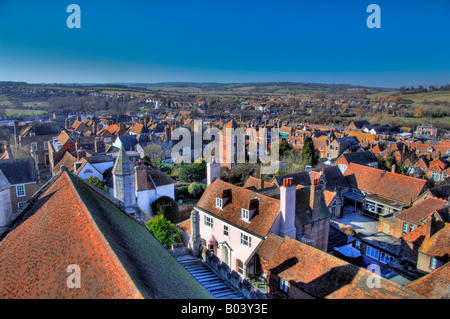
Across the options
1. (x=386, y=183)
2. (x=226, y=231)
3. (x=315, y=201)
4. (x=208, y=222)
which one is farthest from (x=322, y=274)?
(x=386, y=183)

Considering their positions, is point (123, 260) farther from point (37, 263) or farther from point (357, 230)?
point (357, 230)

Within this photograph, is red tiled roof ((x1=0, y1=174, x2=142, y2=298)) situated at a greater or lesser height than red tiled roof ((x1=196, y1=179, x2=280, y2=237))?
greater

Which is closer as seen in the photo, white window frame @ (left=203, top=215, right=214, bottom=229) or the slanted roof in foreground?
the slanted roof in foreground

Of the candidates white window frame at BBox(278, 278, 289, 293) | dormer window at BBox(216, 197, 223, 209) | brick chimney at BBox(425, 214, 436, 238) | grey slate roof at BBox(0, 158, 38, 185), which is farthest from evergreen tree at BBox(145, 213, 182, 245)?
brick chimney at BBox(425, 214, 436, 238)

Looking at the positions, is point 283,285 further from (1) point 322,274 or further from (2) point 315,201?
(2) point 315,201

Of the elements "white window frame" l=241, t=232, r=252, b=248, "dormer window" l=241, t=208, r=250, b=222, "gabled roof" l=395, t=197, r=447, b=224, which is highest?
"dormer window" l=241, t=208, r=250, b=222

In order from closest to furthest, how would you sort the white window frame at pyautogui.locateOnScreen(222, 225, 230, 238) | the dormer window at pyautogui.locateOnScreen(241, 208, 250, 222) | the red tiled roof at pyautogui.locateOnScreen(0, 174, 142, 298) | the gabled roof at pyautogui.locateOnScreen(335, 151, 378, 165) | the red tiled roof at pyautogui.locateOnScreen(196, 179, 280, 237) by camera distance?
the red tiled roof at pyautogui.locateOnScreen(0, 174, 142, 298) < the red tiled roof at pyautogui.locateOnScreen(196, 179, 280, 237) < the dormer window at pyautogui.locateOnScreen(241, 208, 250, 222) < the white window frame at pyautogui.locateOnScreen(222, 225, 230, 238) < the gabled roof at pyautogui.locateOnScreen(335, 151, 378, 165)

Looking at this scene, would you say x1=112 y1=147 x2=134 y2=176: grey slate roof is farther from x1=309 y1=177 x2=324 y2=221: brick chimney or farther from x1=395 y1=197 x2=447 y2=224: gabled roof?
x1=395 y1=197 x2=447 y2=224: gabled roof
